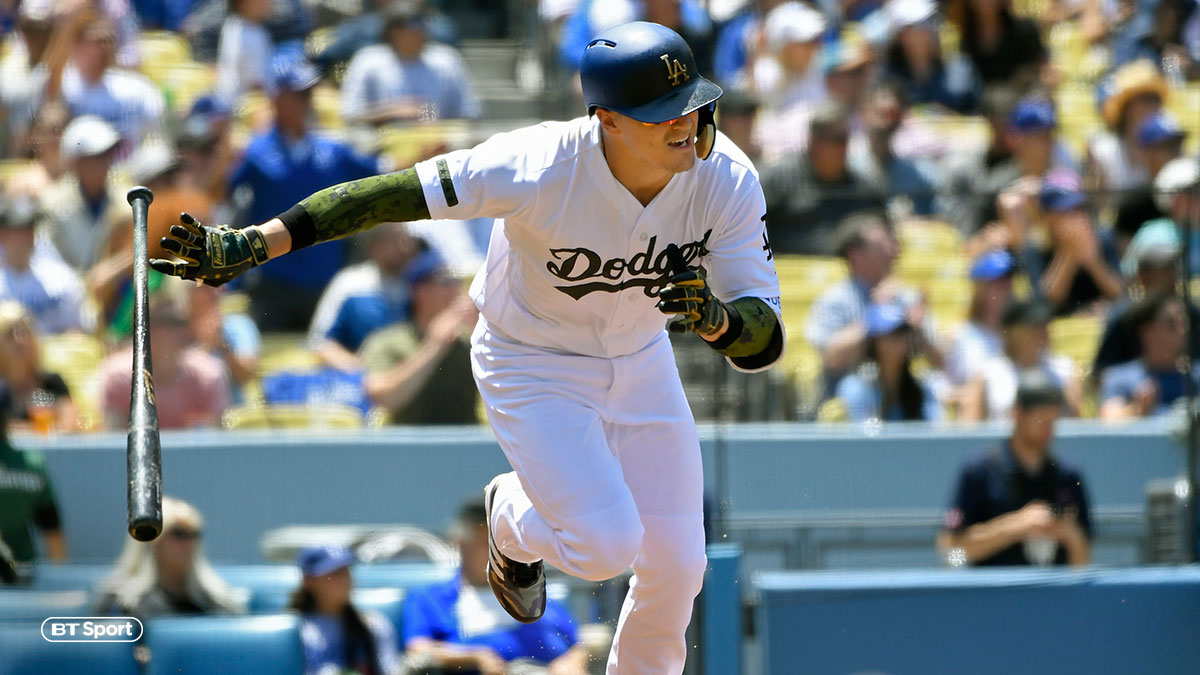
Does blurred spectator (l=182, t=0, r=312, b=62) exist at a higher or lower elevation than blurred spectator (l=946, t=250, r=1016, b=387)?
higher

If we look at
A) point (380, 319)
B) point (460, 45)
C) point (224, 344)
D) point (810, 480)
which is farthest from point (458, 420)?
point (460, 45)

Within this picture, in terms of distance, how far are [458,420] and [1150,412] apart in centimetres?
302

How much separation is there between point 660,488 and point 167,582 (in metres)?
2.37

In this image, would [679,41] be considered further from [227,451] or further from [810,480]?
[227,451]

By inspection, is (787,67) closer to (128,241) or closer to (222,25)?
(222,25)

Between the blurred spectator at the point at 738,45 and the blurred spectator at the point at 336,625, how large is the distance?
4.34 metres

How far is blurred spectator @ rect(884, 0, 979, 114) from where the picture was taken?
961 centimetres

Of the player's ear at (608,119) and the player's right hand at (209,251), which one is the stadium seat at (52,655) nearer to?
the player's right hand at (209,251)

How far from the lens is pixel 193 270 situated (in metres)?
4.06

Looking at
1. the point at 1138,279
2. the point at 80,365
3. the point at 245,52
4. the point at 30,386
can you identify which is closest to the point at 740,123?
the point at 1138,279

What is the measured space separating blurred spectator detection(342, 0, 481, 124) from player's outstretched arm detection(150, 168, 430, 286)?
4.57 meters

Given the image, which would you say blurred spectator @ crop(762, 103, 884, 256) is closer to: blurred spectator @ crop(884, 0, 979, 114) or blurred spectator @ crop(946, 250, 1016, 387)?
blurred spectator @ crop(946, 250, 1016, 387)

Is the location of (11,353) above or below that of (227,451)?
above

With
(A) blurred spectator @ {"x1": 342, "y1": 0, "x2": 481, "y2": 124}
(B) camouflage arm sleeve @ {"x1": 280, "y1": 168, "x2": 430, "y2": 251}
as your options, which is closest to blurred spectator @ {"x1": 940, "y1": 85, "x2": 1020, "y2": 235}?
(A) blurred spectator @ {"x1": 342, "y1": 0, "x2": 481, "y2": 124}
